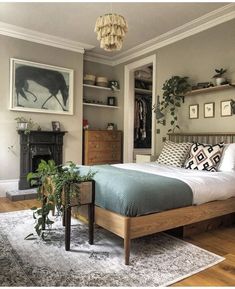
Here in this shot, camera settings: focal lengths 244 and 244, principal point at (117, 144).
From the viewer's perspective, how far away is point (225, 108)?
3.44 metres

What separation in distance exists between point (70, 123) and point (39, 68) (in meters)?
1.13

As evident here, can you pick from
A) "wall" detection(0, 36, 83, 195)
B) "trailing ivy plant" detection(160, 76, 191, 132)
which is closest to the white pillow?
"trailing ivy plant" detection(160, 76, 191, 132)

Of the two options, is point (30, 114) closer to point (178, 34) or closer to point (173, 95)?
point (173, 95)

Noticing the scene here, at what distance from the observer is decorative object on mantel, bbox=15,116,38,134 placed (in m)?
4.13

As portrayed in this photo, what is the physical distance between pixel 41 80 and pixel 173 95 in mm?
2334

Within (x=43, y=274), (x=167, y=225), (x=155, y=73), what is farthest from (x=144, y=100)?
(x=43, y=274)

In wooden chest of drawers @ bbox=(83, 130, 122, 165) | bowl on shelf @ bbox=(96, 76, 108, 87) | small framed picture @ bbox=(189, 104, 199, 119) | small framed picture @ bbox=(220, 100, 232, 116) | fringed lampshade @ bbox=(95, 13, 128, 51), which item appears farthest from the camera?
bowl on shelf @ bbox=(96, 76, 108, 87)

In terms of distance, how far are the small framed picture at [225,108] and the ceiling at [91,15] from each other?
4.19 ft

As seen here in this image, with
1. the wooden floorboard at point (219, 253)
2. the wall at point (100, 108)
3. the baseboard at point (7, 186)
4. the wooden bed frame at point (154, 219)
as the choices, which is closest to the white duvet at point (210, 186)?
the wooden bed frame at point (154, 219)

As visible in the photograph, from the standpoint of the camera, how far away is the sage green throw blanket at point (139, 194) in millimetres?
1893

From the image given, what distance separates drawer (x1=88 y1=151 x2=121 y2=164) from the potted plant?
2.55 m

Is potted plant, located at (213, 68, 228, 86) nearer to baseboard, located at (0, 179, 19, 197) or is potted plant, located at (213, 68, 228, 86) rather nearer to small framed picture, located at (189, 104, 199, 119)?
small framed picture, located at (189, 104, 199, 119)

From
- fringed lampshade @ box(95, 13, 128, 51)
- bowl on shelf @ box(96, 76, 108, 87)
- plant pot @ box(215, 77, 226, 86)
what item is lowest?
plant pot @ box(215, 77, 226, 86)

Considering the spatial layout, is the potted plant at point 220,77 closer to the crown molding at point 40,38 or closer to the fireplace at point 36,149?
the crown molding at point 40,38
